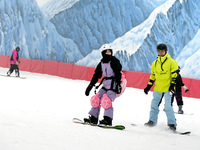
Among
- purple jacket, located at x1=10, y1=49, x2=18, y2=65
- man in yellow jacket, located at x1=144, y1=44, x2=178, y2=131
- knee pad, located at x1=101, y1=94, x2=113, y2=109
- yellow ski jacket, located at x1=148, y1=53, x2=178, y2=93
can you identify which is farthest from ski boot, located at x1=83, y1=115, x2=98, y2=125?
purple jacket, located at x1=10, y1=49, x2=18, y2=65

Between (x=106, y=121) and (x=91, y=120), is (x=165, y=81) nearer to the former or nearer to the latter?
(x=106, y=121)

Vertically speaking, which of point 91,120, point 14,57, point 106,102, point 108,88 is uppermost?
point 14,57

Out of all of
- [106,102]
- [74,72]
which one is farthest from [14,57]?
[106,102]

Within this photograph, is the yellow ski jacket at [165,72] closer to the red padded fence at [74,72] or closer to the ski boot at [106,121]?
the ski boot at [106,121]

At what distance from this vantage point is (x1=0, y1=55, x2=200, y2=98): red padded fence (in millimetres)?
15289

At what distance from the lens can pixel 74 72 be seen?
2161cm

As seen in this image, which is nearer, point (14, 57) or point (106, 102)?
point (106, 102)

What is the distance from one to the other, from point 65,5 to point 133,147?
2722 centimetres

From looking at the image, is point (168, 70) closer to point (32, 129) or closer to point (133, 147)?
point (133, 147)

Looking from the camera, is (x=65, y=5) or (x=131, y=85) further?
(x=65, y=5)

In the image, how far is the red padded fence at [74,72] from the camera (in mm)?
15289

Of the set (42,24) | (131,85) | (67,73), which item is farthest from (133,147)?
(42,24)

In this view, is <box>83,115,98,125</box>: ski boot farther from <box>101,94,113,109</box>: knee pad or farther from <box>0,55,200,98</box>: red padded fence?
<box>0,55,200,98</box>: red padded fence

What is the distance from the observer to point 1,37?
3039 cm
